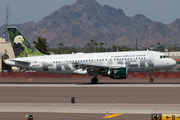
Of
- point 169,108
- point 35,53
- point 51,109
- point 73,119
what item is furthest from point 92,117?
point 35,53

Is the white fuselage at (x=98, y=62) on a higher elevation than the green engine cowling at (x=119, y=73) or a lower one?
higher

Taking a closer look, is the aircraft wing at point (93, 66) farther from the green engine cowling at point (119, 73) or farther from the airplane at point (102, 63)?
the green engine cowling at point (119, 73)

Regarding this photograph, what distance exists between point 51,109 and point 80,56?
2430cm

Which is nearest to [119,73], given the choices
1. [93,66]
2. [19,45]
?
Result: [93,66]

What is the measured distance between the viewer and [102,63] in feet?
145

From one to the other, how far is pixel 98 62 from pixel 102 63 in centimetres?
59

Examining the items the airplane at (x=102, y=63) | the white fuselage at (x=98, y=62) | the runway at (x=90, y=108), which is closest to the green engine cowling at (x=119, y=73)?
the airplane at (x=102, y=63)

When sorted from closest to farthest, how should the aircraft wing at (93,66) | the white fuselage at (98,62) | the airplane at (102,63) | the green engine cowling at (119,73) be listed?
the green engine cowling at (119,73) < the aircraft wing at (93,66) < the airplane at (102,63) < the white fuselage at (98,62)

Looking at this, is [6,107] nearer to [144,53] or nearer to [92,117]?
[92,117]

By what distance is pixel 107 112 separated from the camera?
19625mm

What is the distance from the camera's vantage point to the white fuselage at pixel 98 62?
43281mm

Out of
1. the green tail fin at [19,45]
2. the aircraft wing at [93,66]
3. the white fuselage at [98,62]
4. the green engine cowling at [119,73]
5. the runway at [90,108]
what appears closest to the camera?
the runway at [90,108]

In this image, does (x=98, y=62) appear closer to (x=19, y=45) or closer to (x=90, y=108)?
(x=19, y=45)

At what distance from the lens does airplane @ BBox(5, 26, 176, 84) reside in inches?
1692
